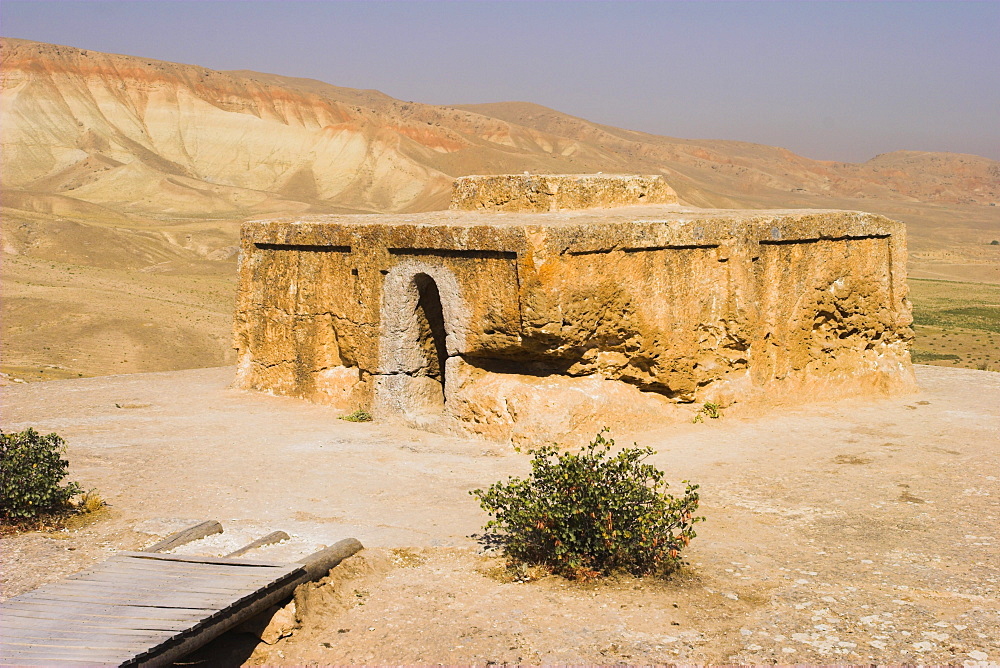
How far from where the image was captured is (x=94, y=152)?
64.1 meters

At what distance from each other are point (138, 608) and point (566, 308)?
5.51 m

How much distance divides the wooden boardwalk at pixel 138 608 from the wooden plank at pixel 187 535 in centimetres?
42

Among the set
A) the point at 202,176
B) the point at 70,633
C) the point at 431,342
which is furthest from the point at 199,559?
the point at 202,176

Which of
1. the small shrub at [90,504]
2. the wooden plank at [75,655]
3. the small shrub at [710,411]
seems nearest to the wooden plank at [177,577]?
the wooden plank at [75,655]

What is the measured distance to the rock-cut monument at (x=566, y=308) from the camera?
995cm

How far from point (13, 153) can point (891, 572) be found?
223ft

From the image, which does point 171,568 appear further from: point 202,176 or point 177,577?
point 202,176

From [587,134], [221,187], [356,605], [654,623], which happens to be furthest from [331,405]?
[587,134]

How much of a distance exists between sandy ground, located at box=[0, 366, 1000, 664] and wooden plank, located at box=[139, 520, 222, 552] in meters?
0.14

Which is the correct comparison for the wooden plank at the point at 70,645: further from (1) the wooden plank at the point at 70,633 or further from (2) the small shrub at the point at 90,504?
(2) the small shrub at the point at 90,504

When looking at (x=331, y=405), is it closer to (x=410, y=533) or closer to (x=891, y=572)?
(x=410, y=533)

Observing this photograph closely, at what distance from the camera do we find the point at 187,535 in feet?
22.8

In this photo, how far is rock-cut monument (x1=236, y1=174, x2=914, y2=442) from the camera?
9.95 metres

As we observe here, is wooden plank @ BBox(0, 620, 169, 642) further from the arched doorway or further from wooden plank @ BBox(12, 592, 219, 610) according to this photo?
the arched doorway
